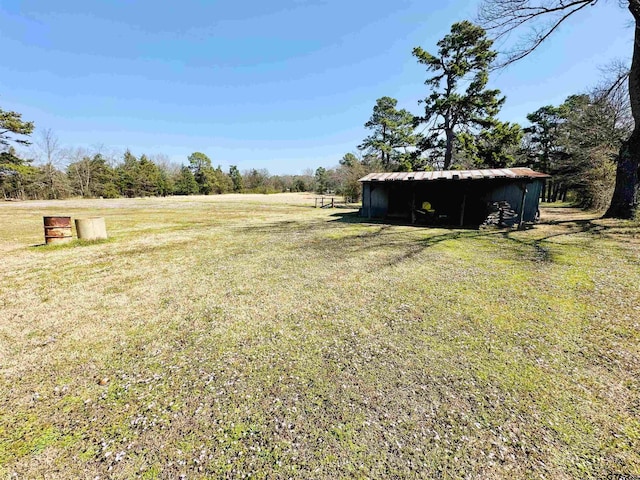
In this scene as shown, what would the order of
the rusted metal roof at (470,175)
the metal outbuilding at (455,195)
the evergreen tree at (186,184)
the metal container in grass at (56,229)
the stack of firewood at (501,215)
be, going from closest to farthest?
the metal container in grass at (56,229)
the rusted metal roof at (470,175)
the metal outbuilding at (455,195)
the stack of firewood at (501,215)
the evergreen tree at (186,184)

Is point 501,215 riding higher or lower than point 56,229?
higher

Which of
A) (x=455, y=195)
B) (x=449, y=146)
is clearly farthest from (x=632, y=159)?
(x=449, y=146)

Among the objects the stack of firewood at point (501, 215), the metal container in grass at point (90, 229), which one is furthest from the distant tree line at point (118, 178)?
the stack of firewood at point (501, 215)

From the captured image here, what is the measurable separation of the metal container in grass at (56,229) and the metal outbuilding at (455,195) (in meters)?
12.6

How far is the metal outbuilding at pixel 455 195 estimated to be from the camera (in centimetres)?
1199

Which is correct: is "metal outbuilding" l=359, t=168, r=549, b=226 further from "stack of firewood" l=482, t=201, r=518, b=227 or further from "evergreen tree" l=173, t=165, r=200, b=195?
"evergreen tree" l=173, t=165, r=200, b=195

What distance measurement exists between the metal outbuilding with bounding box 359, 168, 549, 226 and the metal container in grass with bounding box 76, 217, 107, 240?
39.0 ft

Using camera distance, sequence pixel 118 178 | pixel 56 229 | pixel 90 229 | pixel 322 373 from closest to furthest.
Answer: pixel 322 373, pixel 56 229, pixel 90 229, pixel 118 178

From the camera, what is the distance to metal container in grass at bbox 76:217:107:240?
9.05 metres

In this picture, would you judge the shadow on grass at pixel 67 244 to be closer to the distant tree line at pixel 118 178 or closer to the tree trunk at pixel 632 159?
the tree trunk at pixel 632 159

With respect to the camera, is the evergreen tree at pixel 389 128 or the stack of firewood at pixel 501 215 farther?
the evergreen tree at pixel 389 128

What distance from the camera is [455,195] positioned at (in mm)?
15258

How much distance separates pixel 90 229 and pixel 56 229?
865mm

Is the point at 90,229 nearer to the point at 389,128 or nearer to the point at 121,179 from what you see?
the point at 389,128
